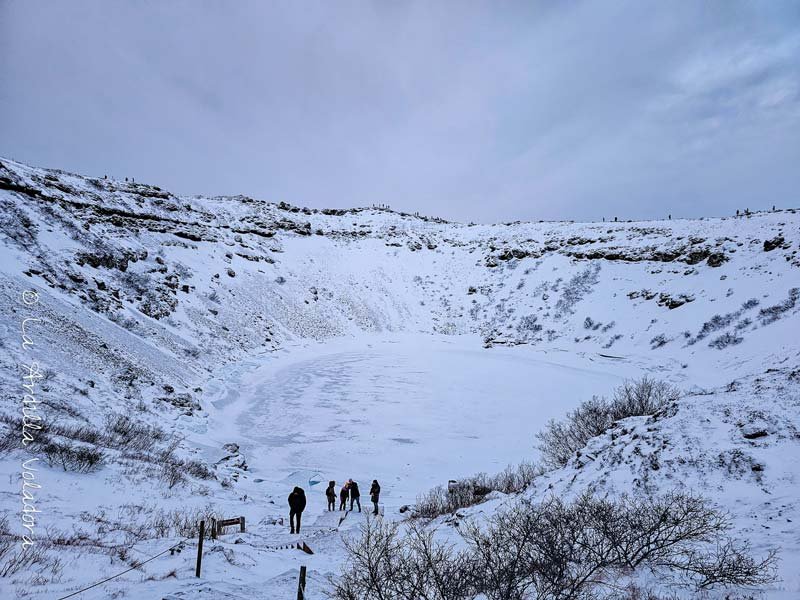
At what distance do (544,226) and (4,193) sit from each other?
224 ft

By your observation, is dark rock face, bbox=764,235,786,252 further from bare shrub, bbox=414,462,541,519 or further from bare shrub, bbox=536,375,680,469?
bare shrub, bbox=414,462,541,519

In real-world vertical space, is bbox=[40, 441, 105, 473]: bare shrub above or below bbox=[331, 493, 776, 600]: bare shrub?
above

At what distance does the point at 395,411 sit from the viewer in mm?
22156

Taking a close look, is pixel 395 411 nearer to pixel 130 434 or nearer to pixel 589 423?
pixel 589 423

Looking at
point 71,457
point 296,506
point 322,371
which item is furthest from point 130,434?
point 322,371

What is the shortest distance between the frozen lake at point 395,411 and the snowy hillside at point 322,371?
0.18 metres

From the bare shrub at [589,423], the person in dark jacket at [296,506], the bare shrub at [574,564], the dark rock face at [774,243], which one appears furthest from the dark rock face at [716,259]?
the person in dark jacket at [296,506]

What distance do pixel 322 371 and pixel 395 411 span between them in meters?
9.90

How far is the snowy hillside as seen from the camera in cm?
838

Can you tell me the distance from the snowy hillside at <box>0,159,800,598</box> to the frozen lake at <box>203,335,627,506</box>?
0.58ft

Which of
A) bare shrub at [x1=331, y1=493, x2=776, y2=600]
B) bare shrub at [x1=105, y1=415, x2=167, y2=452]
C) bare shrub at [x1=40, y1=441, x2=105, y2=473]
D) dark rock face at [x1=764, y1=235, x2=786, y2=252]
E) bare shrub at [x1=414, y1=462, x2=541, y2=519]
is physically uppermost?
dark rock face at [x1=764, y1=235, x2=786, y2=252]

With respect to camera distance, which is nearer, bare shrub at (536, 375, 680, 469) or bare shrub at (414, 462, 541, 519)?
bare shrub at (414, 462, 541, 519)

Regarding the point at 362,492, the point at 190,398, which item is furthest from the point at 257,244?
the point at 362,492

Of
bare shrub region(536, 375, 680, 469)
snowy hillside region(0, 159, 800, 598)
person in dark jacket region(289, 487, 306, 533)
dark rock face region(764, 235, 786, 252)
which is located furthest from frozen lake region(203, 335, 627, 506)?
dark rock face region(764, 235, 786, 252)
